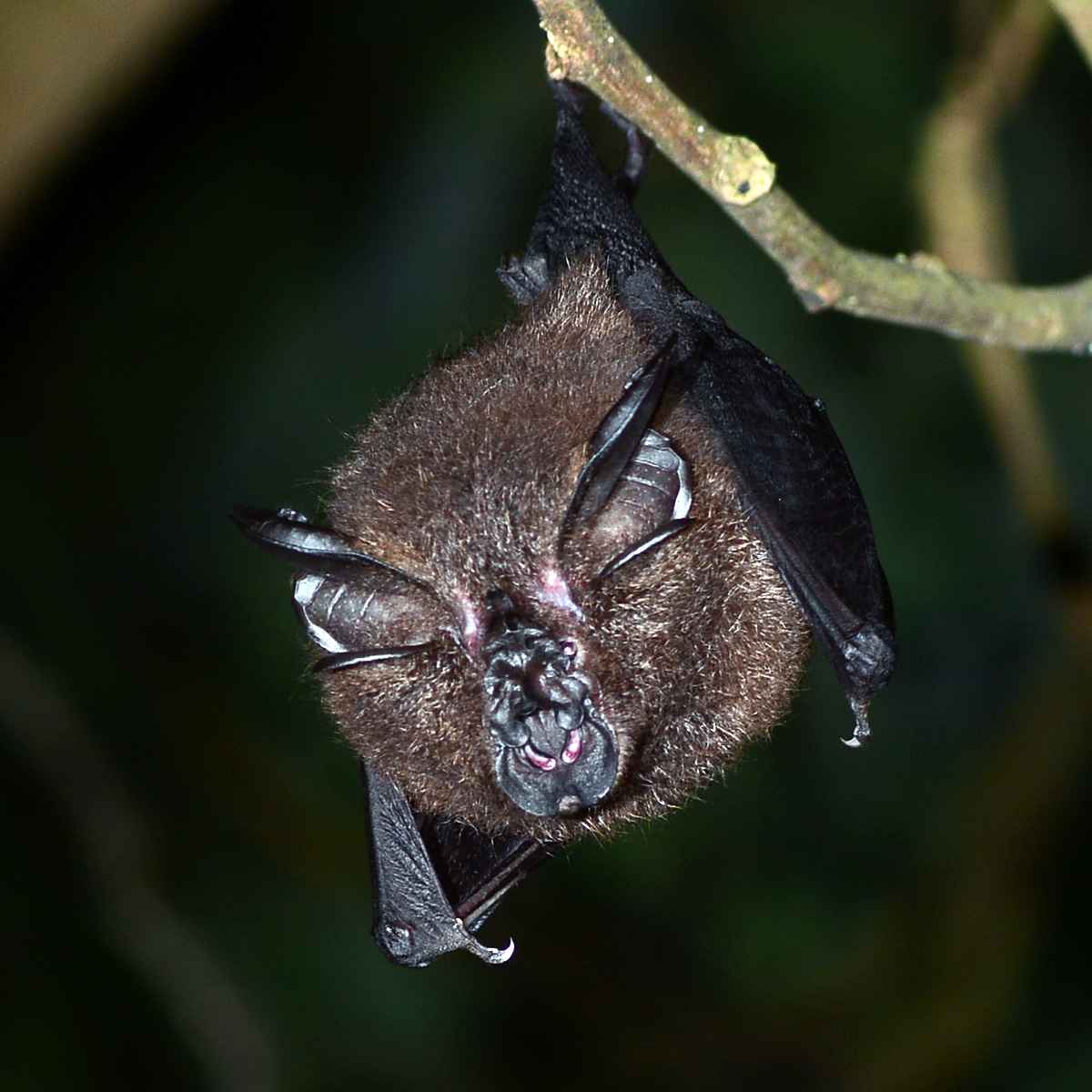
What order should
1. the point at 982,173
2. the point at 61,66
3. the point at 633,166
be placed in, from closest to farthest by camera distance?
the point at 633,166, the point at 61,66, the point at 982,173

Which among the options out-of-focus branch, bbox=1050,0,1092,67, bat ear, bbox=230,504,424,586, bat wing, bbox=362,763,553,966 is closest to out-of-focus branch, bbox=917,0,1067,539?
out-of-focus branch, bbox=1050,0,1092,67

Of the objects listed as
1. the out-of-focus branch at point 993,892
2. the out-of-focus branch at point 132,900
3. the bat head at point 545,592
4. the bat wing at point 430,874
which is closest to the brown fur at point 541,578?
the bat head at point 545,592

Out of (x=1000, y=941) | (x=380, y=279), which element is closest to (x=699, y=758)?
(x=1000, y=941)

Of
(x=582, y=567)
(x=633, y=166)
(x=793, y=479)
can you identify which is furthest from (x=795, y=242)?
(x=633, y=166)

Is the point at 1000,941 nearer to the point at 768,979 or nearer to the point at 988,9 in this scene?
the point at 768,979

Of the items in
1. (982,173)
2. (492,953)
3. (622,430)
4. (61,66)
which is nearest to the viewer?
(622,430)

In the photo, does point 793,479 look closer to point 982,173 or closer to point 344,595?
point 344,595
